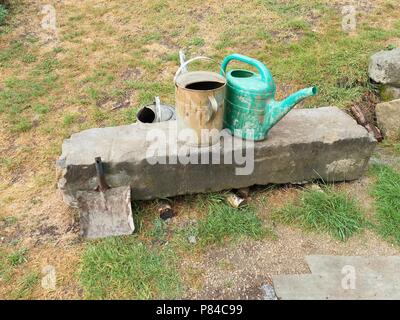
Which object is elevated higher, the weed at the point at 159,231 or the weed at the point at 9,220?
the weed at the point at 159,231

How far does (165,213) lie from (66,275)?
36.2 inches

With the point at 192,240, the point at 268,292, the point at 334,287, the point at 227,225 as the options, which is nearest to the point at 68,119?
the point at 192,240

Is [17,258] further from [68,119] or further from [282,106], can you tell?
[282,106]

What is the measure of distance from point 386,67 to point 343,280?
2955 millimetres

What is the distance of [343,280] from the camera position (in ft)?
8.78

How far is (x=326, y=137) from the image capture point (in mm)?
3221

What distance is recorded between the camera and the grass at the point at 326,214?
3.05 meters

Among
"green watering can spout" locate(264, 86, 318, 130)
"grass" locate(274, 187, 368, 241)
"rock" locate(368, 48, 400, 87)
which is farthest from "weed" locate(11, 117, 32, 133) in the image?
"rock" locate(368, 48, 400, 87)

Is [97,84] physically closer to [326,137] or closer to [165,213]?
[165,213]

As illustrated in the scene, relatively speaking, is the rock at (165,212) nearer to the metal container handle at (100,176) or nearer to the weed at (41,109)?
the metal container handle at (100,176)

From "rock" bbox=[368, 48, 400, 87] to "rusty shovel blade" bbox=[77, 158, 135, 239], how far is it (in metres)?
3.47

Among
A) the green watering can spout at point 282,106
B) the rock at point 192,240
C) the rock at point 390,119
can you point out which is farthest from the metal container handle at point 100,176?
the rock at point 390,119

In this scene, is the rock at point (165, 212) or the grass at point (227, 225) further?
the rock at point (165, 212)

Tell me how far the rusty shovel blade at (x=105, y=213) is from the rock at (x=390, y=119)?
3.04 metres
